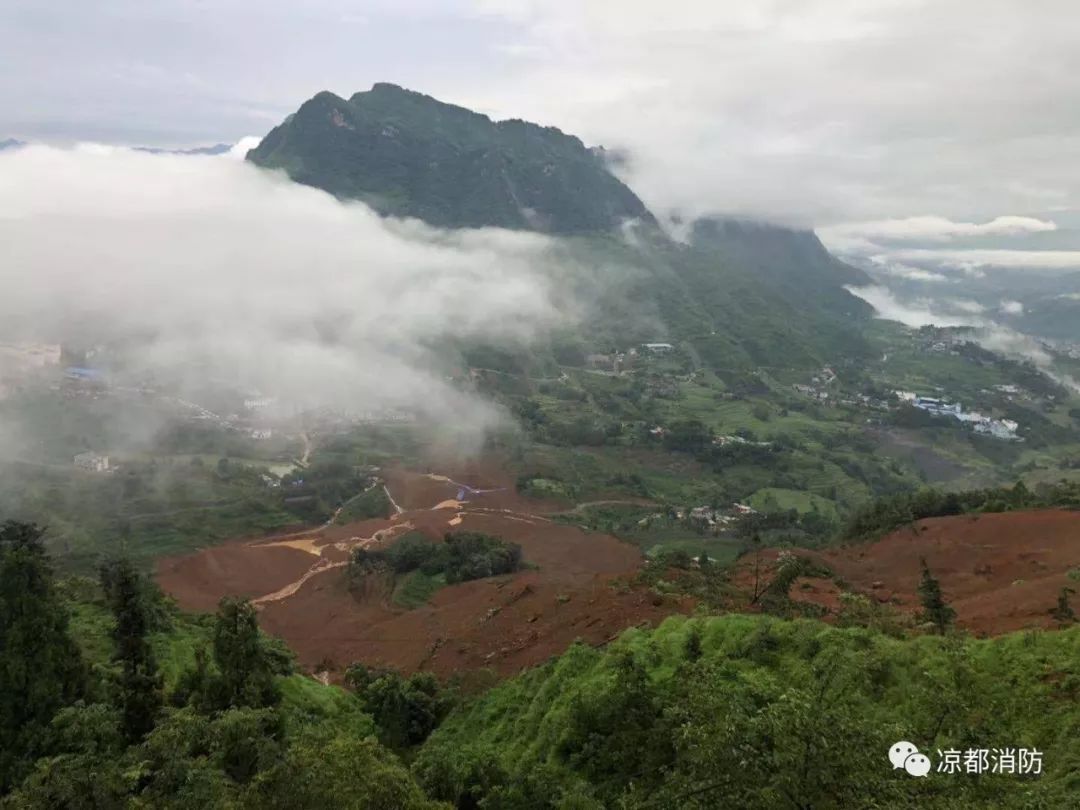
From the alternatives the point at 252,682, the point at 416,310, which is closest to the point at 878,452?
the point at 416,310

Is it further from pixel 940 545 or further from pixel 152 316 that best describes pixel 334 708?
pixel 152 316

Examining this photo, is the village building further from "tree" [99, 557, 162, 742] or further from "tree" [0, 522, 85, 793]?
"tree" [0, 522, 85, 793]

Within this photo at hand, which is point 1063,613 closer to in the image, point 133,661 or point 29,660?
point 133,661

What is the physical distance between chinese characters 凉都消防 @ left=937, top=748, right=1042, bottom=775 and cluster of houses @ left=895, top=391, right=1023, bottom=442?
146 metres

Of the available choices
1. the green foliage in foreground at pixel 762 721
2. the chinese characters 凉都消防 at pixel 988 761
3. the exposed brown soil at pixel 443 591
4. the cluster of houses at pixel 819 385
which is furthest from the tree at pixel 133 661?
the cluster of houses at pixel 819 385

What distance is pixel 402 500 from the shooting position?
83312 millimetres

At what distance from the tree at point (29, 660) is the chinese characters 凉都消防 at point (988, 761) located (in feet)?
66.2

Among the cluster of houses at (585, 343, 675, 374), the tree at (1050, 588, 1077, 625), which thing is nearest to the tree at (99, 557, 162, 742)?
the tree at (1050, 588, 1077, 625)

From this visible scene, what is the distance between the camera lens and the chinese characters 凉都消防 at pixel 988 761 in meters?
9.55

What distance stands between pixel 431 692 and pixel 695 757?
2004cm

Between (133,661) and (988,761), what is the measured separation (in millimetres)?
22431

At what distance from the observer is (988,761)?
31.8 ft

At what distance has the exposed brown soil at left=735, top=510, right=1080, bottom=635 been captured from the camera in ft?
83.5

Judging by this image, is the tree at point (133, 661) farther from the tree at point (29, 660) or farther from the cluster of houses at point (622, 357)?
the cluster of houses at point (622, 357)
